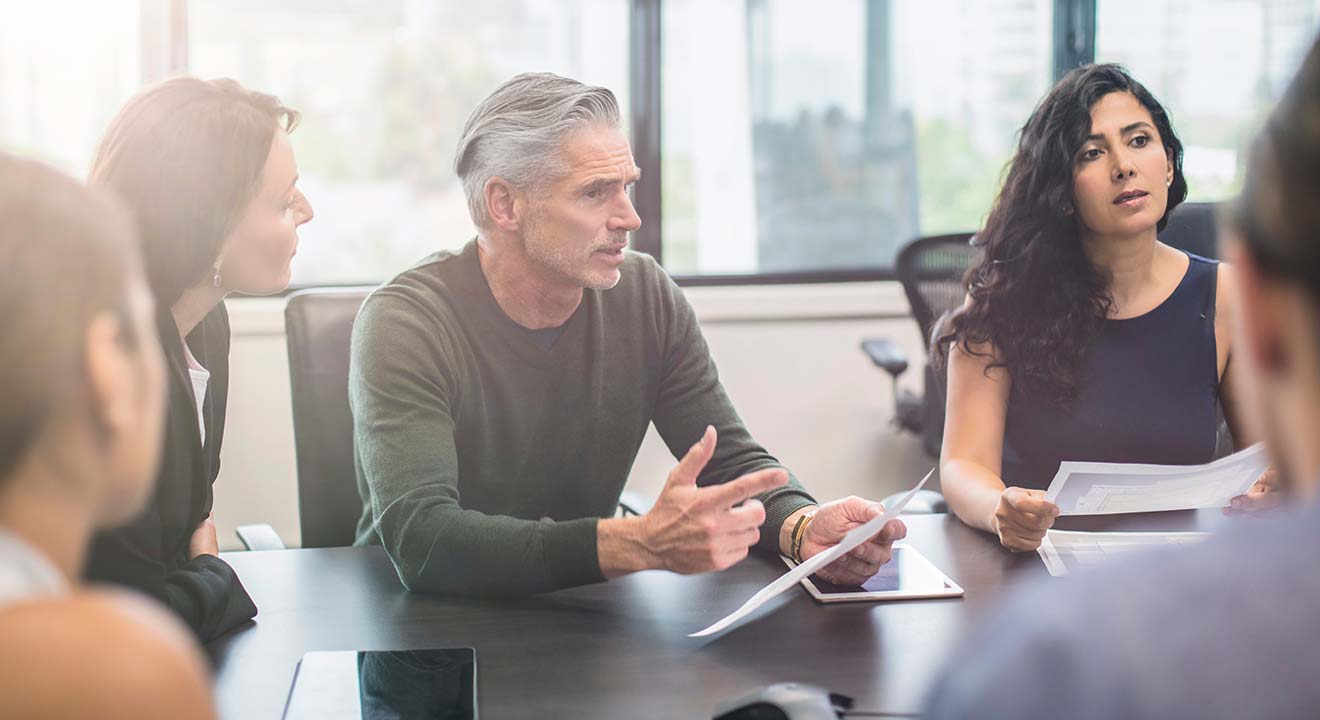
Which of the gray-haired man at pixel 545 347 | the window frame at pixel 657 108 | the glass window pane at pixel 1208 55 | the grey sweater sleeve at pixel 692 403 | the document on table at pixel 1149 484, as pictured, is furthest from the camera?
the glass window pane at pixel 1208 55

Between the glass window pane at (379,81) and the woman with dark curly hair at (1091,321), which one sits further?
the glass window pane at (379,81)

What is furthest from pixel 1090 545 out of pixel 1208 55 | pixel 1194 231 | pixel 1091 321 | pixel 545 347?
pixel 1208 55

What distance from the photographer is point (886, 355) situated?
127 inches

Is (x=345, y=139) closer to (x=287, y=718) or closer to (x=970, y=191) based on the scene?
(x=970, y=191)

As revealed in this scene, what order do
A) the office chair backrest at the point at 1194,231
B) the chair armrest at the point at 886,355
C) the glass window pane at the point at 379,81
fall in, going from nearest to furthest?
the office chair backrest at the point at 1194,231
the chair armrest at the point at 886,355
the glass window pane at the point at 379,81

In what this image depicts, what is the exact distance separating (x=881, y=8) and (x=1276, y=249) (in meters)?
3.37

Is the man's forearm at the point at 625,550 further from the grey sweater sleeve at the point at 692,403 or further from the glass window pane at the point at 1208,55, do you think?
the glass window pane at the point at 1208,55

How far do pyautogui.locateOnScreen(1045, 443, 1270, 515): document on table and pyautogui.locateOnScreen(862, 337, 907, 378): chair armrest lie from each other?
1.59 meters

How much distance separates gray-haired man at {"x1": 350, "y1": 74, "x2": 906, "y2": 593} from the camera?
5.33 feet

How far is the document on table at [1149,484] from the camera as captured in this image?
1487 millimetres

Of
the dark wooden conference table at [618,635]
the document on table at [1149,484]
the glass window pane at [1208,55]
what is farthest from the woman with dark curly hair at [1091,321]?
the glass window pane at [1208,55]

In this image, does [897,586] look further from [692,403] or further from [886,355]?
[886,355]

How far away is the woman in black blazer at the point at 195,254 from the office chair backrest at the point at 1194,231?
1.55 meters

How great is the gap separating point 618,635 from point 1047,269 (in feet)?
3.47
